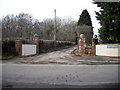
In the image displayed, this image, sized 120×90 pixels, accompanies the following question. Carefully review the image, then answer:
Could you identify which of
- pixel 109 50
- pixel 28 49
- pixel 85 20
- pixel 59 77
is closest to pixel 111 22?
pixel 109 50

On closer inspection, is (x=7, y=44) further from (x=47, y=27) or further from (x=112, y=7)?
(x=47, y=27)

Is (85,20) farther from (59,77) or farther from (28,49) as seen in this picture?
(59,77)

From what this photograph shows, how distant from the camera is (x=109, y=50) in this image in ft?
64.3

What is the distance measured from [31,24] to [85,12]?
14.5m

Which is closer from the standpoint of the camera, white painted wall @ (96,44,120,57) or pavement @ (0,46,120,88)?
pavement @ (0,46,120,88)

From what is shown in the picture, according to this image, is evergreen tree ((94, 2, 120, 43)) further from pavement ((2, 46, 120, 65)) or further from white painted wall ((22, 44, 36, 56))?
white painted wall ((22, 44, 36, 56))

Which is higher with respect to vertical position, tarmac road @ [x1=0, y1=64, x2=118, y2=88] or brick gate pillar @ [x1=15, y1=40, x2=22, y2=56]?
brick gate pillar @ [x1=15, y1=40, x2=22, y2=56]

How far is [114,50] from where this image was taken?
19.2 metres

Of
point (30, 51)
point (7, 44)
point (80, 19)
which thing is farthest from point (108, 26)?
point (80, 19)

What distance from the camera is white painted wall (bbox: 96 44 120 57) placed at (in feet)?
62.7

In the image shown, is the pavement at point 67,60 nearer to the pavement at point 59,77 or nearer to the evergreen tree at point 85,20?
the pavement at point 59,77

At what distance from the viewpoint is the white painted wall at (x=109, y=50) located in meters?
19.1

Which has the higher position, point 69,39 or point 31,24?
point 31,24

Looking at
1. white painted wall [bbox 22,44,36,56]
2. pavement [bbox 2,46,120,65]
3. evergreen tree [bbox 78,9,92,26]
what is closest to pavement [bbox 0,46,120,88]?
pavement [bbox 2,46,120,65]
